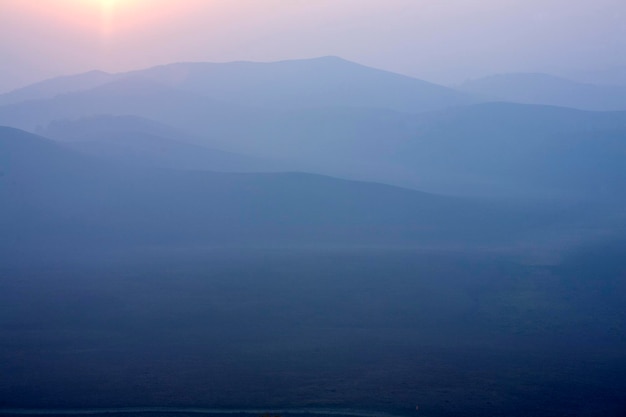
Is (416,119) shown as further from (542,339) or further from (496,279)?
(542,339)

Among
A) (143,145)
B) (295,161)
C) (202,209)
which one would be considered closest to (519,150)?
(295,161)

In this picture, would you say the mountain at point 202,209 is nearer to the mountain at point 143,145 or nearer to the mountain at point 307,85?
the mountain at point 143,145

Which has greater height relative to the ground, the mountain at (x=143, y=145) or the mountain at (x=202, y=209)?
the mountain at (x=143, y=145)

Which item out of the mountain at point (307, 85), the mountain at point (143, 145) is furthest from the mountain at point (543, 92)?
the mountain at point (143, 145)

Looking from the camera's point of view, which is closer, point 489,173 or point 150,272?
point 150,272

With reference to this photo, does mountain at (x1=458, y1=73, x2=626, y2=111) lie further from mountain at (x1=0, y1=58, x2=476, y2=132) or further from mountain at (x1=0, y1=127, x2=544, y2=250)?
mountain at (x1=0, y1=127, x2=544, y2=250)

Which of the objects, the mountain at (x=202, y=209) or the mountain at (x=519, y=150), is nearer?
the mountain at (x=202, y=209)

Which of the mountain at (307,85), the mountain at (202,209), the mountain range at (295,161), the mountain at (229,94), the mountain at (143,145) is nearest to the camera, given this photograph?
the mountain at (202,209)

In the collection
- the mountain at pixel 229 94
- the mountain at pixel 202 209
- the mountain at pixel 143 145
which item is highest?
the mountain at pixel 229 94

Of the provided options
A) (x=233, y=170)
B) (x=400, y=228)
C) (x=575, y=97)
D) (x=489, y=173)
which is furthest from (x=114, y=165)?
(x=575, y=97)
